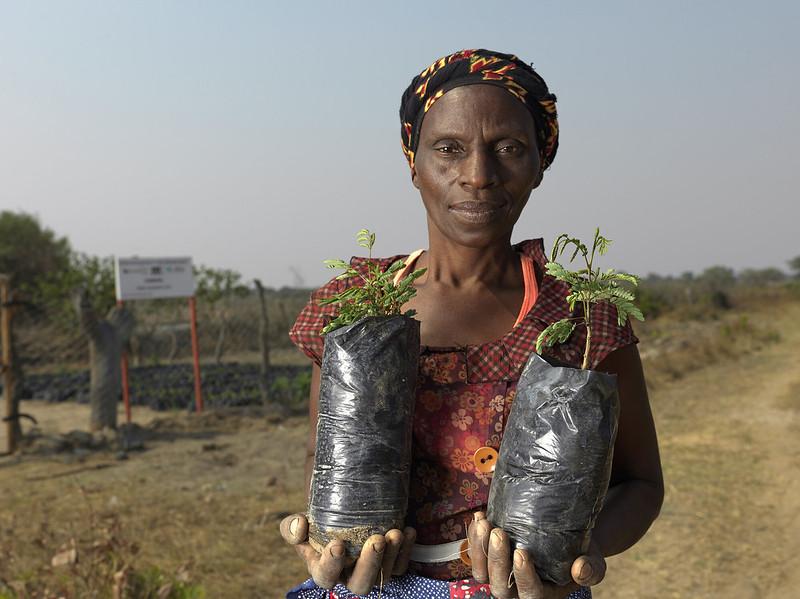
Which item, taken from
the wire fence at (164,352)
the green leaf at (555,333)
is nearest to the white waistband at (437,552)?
the green leaf at (555,333)

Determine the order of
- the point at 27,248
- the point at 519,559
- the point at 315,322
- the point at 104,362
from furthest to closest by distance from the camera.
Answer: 1. the point at 27,248
2. the point at 104,362
3. the point at 315,322
4. the point at 519,559

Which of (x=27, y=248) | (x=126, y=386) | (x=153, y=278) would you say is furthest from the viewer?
(x=27, y=248)

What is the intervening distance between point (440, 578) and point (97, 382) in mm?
8535

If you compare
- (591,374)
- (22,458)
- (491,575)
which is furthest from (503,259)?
(22,458)

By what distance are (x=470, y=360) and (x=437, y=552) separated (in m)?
0.40

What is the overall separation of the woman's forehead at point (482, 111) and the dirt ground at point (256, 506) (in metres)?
2.90

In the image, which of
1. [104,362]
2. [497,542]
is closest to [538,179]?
[497,542]

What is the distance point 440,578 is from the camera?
4.98 feet

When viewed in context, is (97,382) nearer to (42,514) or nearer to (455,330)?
(42,514)

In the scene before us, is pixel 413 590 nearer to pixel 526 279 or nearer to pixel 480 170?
pixel 526 279

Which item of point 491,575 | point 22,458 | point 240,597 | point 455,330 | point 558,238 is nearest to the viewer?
point 491,575

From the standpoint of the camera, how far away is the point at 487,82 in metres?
1.50

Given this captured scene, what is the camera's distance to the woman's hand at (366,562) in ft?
4.57

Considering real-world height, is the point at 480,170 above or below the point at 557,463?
above
